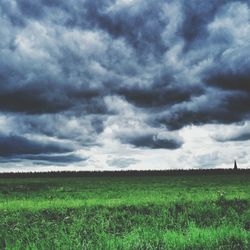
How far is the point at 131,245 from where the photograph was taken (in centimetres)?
959

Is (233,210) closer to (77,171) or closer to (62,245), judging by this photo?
(62,245)

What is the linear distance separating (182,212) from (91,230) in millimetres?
4636

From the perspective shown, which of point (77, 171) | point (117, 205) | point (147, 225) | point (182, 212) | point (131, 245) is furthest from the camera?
point (77, 171)

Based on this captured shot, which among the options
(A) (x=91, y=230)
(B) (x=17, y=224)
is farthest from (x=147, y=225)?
(B) (x=17, y=224)

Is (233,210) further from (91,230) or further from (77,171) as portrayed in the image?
(77,171)

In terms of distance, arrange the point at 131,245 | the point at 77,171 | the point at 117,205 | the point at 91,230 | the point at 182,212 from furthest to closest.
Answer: the point at 77,171, the point at 117,205, the point at 182,212, the point at 91,230, the point at 131,245

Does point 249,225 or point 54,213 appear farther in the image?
point 54,213

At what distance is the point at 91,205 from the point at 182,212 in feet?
13.2

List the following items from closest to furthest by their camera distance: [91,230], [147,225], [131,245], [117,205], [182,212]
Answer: [131,245]
[91,230]
[147,225]
[182,212]
[117,205]

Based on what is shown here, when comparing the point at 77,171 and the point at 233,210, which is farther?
the point at 77,171

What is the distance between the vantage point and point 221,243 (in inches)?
394

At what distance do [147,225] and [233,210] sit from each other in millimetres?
4558

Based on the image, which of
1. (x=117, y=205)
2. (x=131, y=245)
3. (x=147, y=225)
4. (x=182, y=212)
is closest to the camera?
(x=131, y=245)

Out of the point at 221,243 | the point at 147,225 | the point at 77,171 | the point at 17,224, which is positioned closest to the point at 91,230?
the point at 147,225
